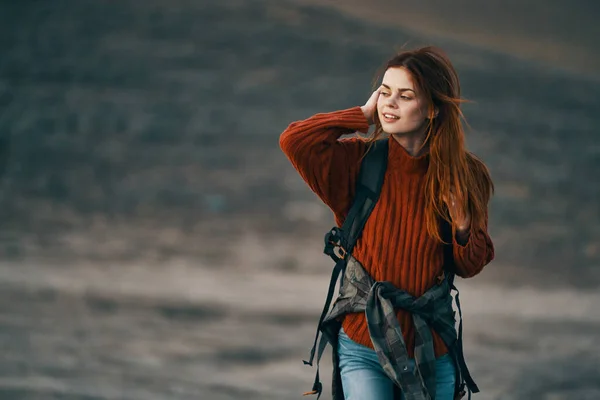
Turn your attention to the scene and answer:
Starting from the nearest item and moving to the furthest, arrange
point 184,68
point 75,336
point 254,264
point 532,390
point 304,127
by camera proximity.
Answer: point 304,127
point 532,390
point 75,336
point 254,264
point 184,68

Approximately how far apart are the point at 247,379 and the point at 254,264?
1.78 meters

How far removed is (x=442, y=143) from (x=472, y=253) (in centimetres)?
23

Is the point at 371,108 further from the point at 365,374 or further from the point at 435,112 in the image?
the point at 365,374

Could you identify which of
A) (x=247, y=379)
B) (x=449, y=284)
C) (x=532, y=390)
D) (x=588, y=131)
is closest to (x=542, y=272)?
(x=588, y=131)

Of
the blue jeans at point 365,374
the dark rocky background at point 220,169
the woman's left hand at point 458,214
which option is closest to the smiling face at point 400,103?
the woman's left hand at point 458,214

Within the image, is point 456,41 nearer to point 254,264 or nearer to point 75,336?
point 254,264

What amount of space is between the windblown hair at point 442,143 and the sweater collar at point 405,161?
0.07ft

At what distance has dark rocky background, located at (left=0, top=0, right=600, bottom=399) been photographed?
5910 mm

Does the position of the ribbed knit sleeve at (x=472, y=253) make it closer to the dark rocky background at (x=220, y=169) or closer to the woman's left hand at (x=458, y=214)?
the woman's left hand at (x=458, y=214)

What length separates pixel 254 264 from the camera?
259 inches

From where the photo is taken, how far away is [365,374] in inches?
92.4

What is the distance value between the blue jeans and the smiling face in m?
0.43

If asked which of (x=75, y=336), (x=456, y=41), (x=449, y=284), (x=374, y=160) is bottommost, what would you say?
(x=449, y=284)

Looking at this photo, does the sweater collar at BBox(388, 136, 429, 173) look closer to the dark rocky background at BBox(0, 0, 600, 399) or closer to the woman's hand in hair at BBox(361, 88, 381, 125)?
the woman's hand in hair at BBox(361, 88, 381, 125)
